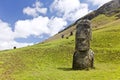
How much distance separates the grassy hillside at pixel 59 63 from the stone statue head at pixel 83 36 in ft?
12.0

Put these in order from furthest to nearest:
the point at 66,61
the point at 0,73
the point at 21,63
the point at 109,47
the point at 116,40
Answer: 1. the point at 116,40
2. the point at 109,47
3. the point at 66,61
4. the point at 21,63
5. the point at 0,73

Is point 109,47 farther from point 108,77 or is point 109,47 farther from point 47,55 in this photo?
point 108,77

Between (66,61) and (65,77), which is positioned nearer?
(65,77)

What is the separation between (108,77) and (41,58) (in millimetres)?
23304

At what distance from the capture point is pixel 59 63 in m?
58.2

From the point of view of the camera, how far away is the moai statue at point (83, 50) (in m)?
49.4

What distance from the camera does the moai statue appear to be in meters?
49.4

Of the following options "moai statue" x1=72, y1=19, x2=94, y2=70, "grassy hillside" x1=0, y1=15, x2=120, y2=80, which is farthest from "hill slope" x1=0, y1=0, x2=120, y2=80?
"moai statue" x1=72, y1=19, x2=94, y2=70

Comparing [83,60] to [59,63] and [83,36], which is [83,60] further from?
[59,63]

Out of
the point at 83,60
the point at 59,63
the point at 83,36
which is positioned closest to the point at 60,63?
the point at 59,63

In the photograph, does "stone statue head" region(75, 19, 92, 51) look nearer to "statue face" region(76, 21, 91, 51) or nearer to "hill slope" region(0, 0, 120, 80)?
"statue face" region(76, 21, 91, 51)

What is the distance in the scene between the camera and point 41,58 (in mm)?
61656

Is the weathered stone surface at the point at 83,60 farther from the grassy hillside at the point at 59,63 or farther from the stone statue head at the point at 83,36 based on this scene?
the grassy hillside at the point at 59,63

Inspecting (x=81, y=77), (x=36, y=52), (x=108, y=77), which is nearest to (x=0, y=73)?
(x=81, y=77)
